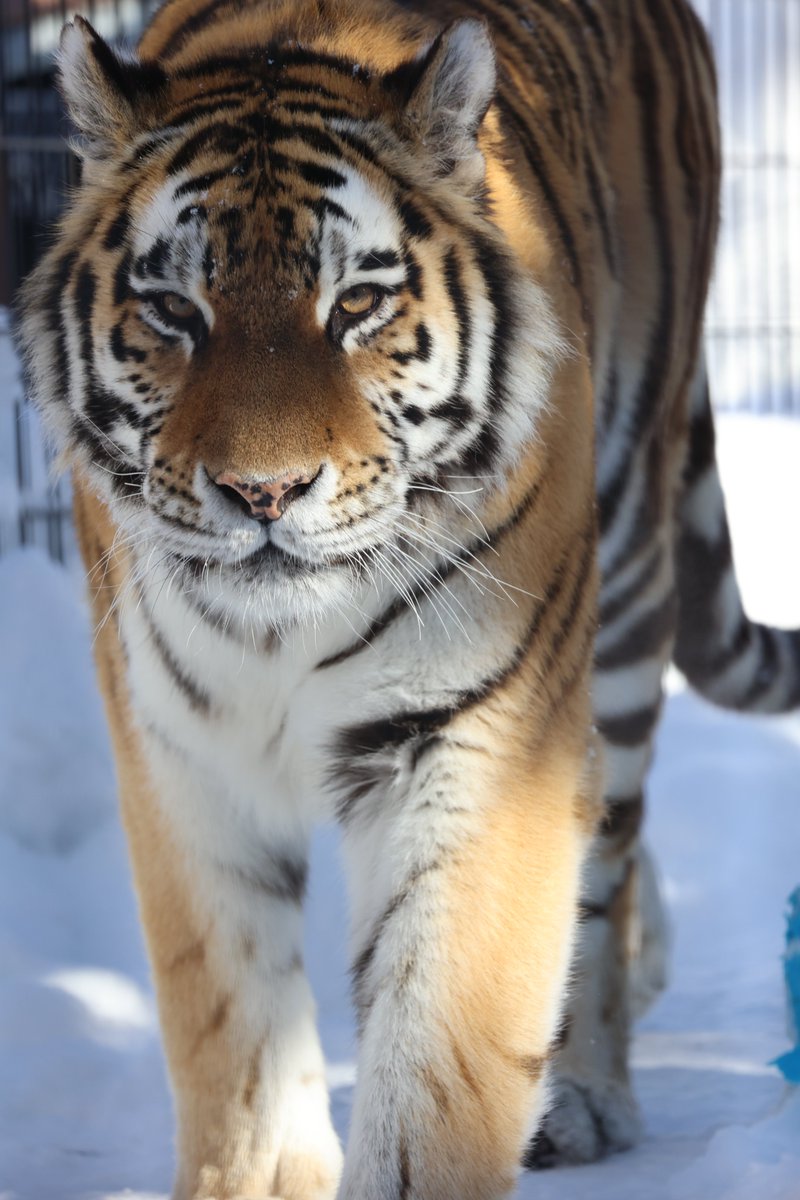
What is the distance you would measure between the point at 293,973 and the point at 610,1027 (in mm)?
588

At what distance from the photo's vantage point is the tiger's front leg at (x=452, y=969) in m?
1.46

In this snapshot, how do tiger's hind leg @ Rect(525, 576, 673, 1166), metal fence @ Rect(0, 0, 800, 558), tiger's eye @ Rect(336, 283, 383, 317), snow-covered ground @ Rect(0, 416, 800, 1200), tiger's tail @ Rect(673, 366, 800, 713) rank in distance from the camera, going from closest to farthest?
tiger's eye @ Rect(336, 283, 383, 317) → snow-covered ground @ Rect(0, 416, 800, 1200) → tiger's hind leg @ Rect(525, 576, 673, 1166) → tiger's tail @ Rect(673, 366, 800, 713) → metal fence @ Rect(0, 0, 800, 558)

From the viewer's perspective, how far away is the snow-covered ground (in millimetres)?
1893

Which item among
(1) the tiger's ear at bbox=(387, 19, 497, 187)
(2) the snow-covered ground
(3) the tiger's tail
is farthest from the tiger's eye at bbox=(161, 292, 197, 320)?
(3) the tiger's tail

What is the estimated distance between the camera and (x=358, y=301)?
142 cm

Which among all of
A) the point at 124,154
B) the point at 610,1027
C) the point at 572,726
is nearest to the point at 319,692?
the point at 572,726

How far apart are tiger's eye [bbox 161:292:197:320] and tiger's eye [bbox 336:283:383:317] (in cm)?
12

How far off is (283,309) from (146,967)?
4.96 feet

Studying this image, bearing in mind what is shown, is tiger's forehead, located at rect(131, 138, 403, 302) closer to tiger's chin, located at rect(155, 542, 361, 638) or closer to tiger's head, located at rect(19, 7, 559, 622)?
tiger's head, located at rect(19, 7, 559, 622)

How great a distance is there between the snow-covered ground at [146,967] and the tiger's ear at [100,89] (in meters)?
1.09

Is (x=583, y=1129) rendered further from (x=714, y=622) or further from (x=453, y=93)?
(x=453, y=93)

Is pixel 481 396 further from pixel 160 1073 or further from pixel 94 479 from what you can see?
pixel 160 1073

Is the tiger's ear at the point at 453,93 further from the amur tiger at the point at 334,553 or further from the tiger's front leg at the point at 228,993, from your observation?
the tiger's front leg at the point at 228,993

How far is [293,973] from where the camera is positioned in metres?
1.72
